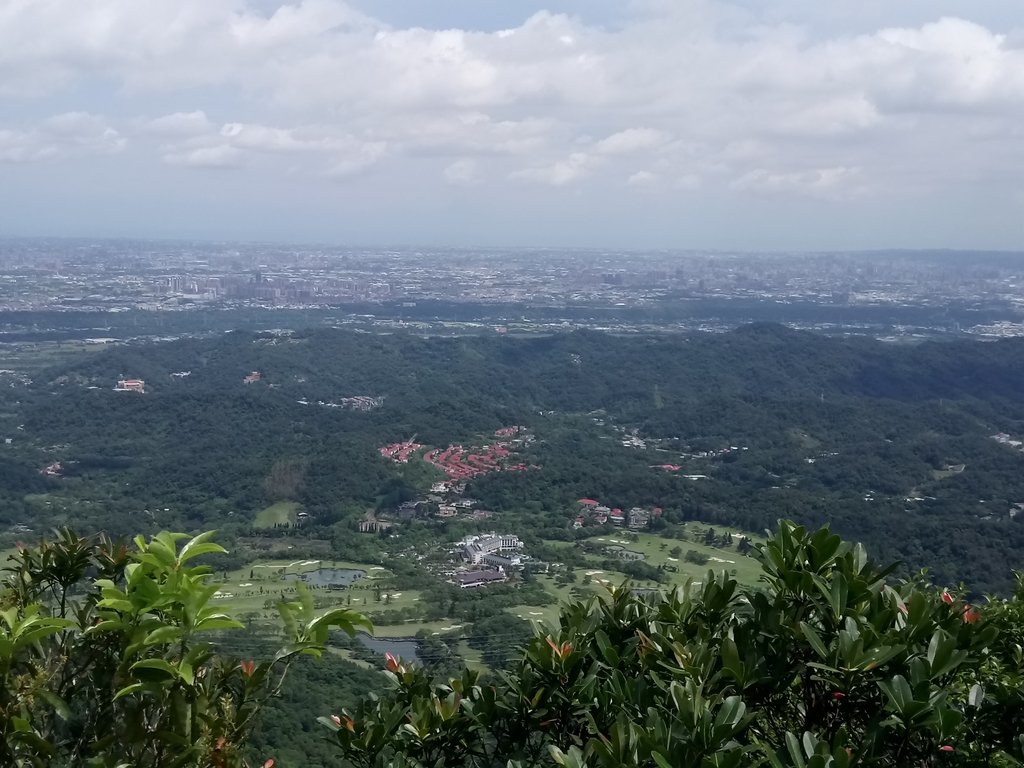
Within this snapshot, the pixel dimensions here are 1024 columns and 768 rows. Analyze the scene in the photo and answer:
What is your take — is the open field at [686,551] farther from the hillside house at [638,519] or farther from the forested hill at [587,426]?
the forested hill at [587,426]

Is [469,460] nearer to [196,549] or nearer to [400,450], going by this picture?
[400,450]

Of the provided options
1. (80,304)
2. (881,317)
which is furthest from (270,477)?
(881,317)

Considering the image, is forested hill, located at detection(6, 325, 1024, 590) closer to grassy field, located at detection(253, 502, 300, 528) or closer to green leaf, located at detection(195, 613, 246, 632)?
grassy field, located at detection(253, 502, 300, 528)

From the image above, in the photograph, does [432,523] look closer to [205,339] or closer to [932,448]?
[932,448]

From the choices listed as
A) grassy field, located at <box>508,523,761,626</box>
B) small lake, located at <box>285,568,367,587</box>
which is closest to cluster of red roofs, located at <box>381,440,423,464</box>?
grassy field, located at <box>508,523,761,626</box>

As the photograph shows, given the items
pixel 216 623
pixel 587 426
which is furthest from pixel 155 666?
pixel 587 426

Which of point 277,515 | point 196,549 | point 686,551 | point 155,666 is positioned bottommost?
point 277,515
